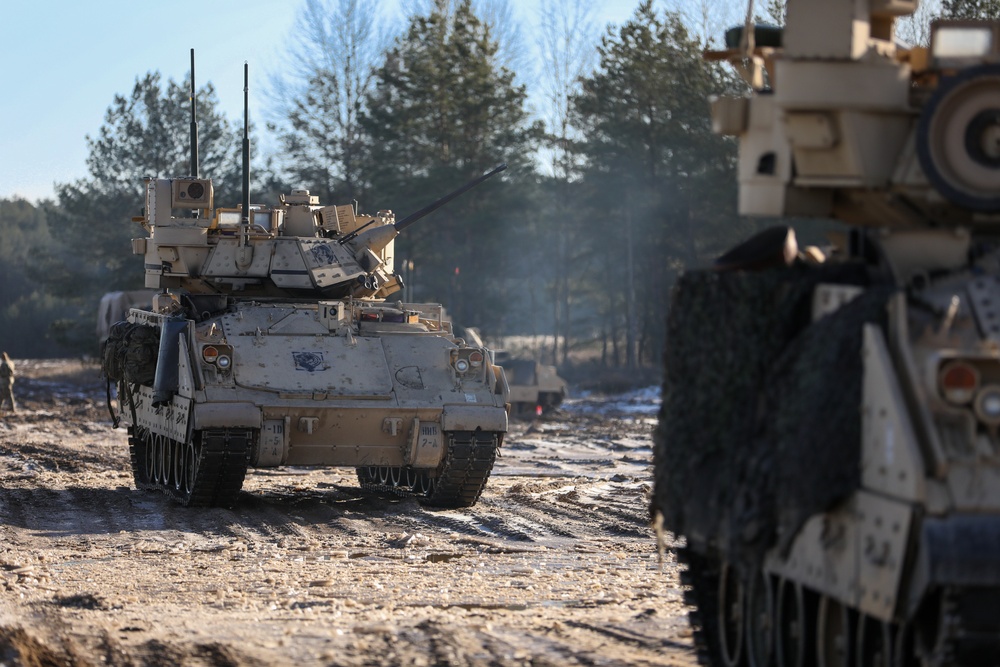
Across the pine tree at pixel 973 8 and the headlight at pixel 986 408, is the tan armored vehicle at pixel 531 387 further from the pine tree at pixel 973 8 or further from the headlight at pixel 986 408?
the headlight at pixel 986 408

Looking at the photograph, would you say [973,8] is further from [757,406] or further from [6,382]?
[757,406]

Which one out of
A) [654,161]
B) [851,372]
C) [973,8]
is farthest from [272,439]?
[654,161]

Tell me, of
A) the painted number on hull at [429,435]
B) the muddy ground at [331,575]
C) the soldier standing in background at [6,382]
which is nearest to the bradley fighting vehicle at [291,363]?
the painted number on hull at [429,435]

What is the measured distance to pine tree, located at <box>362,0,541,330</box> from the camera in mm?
39750

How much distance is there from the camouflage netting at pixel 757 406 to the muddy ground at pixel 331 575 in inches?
43.0

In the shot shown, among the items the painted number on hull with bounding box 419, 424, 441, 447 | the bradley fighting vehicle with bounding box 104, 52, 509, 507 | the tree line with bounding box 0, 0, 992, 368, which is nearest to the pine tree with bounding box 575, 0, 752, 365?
the tree line with bounding box 0, 0, 992, 368

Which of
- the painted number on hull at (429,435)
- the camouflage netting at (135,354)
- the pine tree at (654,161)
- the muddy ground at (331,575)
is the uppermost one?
the pine tree at (654,161)

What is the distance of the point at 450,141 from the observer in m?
40.3

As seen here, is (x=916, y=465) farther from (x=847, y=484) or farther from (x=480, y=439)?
(x=480, y=439)

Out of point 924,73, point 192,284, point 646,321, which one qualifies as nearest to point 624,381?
point 646,321

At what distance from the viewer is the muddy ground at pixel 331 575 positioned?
738cm

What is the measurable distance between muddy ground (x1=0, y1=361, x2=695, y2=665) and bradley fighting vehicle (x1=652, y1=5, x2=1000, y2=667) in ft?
3.85

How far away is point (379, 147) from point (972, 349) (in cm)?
3698

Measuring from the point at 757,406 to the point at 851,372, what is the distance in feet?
2.31
